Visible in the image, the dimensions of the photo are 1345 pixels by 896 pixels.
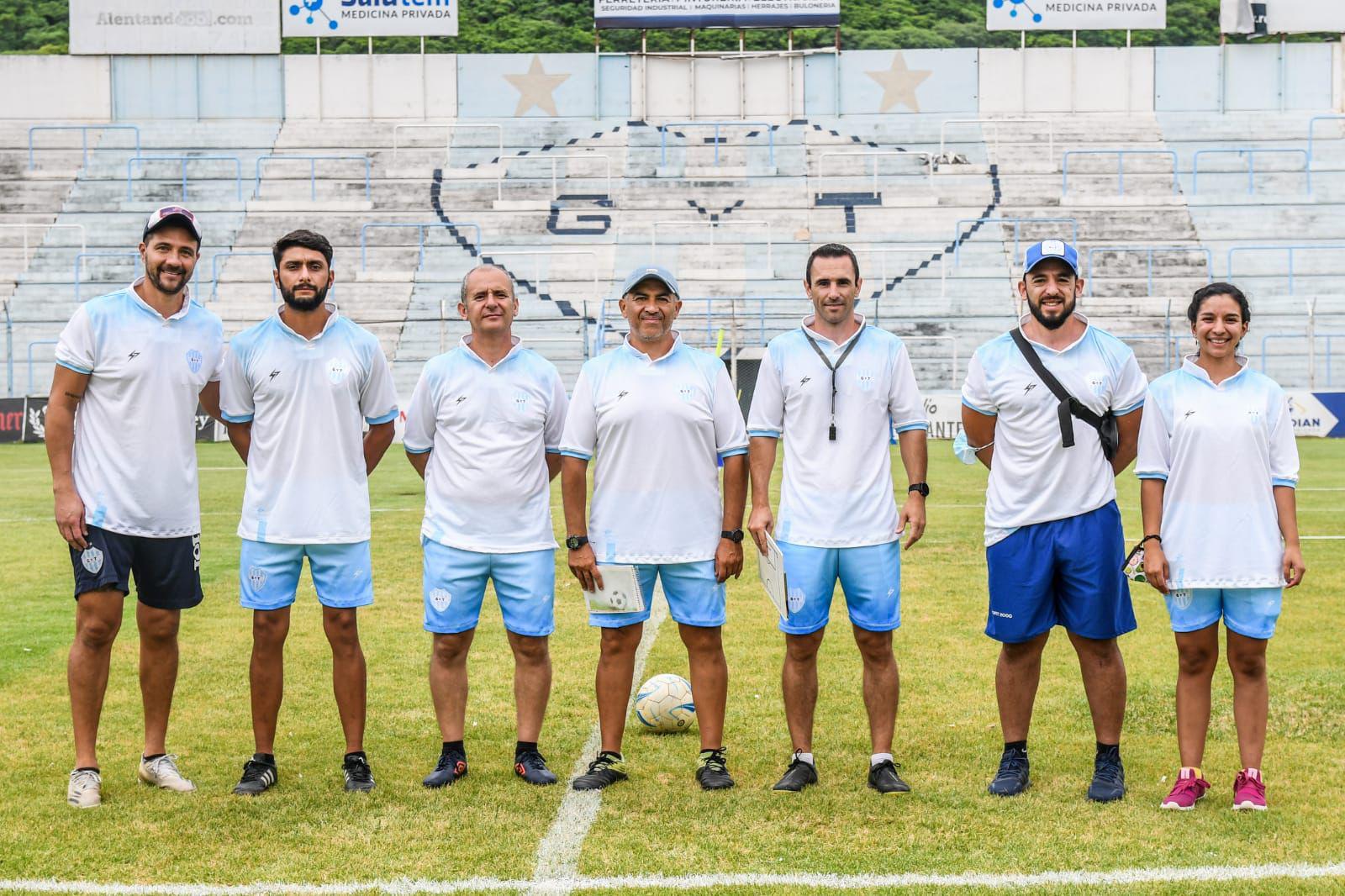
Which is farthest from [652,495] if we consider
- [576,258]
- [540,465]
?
[576,258]

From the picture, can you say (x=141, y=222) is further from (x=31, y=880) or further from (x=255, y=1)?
(x=31, y=880)

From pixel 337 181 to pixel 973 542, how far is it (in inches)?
1004

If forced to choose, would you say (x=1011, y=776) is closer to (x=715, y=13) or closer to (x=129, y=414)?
(x=129, y=414)

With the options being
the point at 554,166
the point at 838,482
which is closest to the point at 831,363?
the point at 838,482

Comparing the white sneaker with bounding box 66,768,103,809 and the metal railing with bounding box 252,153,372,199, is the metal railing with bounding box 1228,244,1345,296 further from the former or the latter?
the white sneaker with bounding box 66,768,103,809

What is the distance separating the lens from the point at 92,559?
5770mm

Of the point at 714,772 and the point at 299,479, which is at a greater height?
the point at 299,479

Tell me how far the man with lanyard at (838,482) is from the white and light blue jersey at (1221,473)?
952mm

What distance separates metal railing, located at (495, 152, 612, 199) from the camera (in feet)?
113

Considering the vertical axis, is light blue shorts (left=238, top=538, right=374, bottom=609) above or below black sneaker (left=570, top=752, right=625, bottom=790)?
above

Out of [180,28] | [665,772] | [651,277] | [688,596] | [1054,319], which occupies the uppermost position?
[180,28]

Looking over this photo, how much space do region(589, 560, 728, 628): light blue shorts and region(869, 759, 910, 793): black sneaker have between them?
0.85m

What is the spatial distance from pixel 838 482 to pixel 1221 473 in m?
1.44

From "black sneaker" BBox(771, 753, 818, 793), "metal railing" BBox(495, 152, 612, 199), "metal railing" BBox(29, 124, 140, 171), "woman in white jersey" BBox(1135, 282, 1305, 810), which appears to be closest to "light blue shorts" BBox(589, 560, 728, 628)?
"black sneaker" BBox(771, 753, 818, 793)
